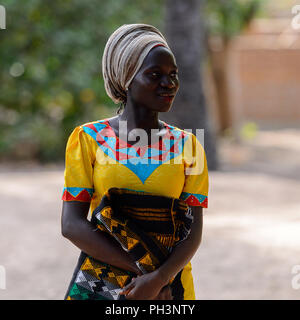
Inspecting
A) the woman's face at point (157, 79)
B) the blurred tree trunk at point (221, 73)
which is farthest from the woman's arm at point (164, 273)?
the blurred tree trunk at point (221, 73)

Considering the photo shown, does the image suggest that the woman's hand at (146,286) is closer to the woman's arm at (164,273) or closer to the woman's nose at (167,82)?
the woman's arm at (164,273)

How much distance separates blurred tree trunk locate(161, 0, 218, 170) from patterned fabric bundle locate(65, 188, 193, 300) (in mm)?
7691

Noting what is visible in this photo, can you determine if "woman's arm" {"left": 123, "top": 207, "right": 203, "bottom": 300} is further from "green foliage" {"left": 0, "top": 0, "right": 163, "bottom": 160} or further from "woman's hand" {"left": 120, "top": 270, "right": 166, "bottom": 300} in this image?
"green foliage" {"left": 0, "top": 0, "right": 163, "bottom": 160}

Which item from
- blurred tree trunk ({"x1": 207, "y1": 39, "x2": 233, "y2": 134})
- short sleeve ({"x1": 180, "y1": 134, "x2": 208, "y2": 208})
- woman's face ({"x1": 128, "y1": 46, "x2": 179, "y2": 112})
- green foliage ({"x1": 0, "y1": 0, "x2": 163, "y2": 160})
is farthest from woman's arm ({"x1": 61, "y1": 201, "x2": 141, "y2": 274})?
blurred tree trunk ({"x1": 207, "y1": 39, "x2": 233, "y2": 134})

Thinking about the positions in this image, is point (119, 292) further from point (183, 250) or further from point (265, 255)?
point (265, 255)

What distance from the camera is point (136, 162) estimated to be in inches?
72.4

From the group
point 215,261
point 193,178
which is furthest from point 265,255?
point 193,178

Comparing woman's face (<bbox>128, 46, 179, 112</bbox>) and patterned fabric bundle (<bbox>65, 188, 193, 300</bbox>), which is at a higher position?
woman's face (<bbox>128, 46, 179, 112</bbox>)

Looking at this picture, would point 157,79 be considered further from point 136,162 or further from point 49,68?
point 49,68

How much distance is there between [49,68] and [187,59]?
3342 millimetres

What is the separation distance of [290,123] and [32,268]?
49.1ft

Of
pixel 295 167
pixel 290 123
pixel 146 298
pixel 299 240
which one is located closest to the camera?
pixel 146 298

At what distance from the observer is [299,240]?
5.18 metres

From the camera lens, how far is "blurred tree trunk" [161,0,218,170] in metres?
9.36
